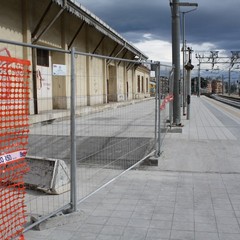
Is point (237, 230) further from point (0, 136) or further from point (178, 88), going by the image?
point (178, 88)

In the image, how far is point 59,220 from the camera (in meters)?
5.02

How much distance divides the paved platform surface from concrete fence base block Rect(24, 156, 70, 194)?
57cm

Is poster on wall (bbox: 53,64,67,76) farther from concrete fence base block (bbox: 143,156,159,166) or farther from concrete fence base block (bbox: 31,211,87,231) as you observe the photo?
concrete fence base block (bbox: 143,156,159,166)

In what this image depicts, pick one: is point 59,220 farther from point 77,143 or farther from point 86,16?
point 86,16

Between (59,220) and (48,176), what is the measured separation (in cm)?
157

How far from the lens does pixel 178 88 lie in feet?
48.3

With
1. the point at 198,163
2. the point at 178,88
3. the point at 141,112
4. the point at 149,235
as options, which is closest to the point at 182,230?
the point at 149,235

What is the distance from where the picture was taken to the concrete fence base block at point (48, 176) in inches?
251

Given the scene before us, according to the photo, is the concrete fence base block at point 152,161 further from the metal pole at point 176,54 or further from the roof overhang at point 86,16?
the roof overhang at point 86,16

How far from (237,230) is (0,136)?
294cm

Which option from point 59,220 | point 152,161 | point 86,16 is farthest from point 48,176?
point 86,16

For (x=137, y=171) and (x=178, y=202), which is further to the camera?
(x=137, y=171)

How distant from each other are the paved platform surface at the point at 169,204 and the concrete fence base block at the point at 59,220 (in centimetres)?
6

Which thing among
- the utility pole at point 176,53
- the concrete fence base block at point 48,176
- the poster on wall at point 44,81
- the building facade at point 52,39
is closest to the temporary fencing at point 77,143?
the concrete fence base block at point 48,176
